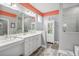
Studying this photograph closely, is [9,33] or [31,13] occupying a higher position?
[31,13]

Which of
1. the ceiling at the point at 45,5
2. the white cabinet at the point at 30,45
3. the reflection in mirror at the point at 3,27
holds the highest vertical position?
the ceiling at the point at 45,5

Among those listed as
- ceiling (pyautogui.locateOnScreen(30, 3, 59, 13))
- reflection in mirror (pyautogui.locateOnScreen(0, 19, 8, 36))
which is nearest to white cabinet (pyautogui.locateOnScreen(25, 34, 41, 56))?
reflection in mirror (pyautogui.locateOnScreen(0, 19, 8, 36))

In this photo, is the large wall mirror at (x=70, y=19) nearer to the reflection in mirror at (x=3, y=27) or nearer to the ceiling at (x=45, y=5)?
the ceiling at (x=45, y=5)

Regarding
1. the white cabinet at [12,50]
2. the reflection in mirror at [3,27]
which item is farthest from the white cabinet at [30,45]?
the reflection in mirror at [3,27]

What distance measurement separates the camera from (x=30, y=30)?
378 centimetres

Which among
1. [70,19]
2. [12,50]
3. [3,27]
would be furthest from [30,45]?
[70,19]

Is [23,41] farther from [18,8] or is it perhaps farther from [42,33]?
[42,33]

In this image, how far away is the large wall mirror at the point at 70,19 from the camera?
2.68m

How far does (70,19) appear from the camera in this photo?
8.96ft

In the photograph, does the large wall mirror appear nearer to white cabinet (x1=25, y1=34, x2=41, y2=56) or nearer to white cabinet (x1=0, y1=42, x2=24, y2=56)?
white cabinet (x1=25, y1=34, x2=41, y2=56)

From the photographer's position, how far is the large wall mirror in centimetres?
268

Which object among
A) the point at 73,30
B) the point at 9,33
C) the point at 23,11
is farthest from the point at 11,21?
the point at 73,30

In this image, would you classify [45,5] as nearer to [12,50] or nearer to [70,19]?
[70,19]

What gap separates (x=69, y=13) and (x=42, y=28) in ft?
5.68
